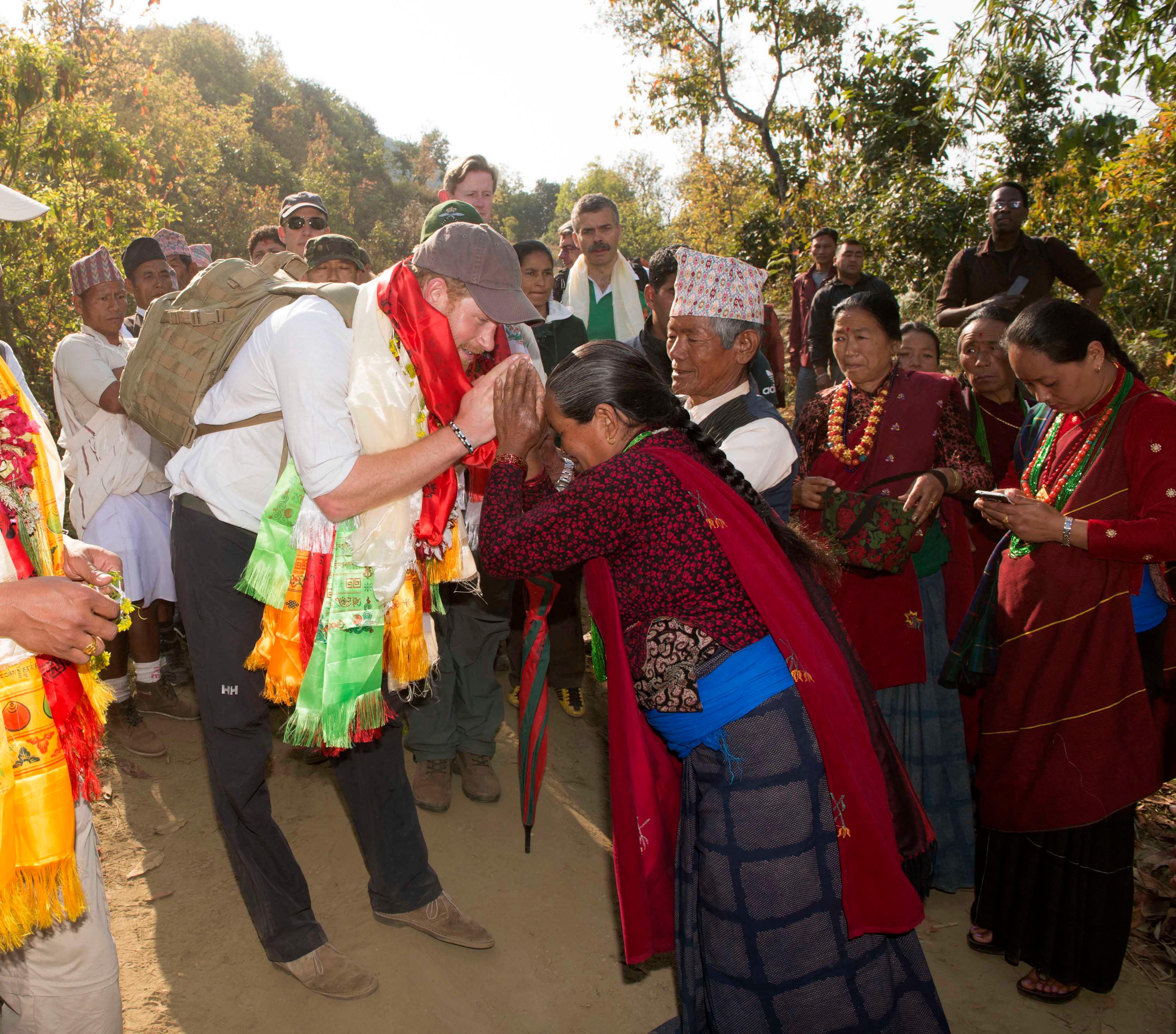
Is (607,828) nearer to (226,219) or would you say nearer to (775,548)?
(775,548)

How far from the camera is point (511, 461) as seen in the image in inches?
87.7

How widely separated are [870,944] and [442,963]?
4.89ft

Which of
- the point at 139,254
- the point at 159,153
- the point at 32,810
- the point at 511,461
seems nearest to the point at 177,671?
the point at 139,254

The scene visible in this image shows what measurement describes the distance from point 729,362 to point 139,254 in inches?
145

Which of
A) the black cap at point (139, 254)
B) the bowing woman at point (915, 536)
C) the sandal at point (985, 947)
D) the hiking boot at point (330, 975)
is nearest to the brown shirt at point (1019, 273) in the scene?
the bowing woman at point (915, 536)

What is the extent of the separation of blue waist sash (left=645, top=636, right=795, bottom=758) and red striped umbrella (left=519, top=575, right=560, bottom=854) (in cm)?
59

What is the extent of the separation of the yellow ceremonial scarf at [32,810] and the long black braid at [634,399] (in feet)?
4.01

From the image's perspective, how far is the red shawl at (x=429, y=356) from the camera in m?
2.31

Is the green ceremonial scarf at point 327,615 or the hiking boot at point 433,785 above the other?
the green ceremonial scarf at point 327,615

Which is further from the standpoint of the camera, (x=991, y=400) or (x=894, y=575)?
(x=991, y=400)

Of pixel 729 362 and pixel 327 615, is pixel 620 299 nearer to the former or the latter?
pixel 729 362

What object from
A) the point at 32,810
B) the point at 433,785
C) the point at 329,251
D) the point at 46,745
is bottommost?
the point at 433,785

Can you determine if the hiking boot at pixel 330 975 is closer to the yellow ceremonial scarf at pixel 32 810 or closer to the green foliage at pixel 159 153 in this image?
the yellow ceremonial scarf at pixel 32 810

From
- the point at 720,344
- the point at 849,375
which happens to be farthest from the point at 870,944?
the point at 849,375
